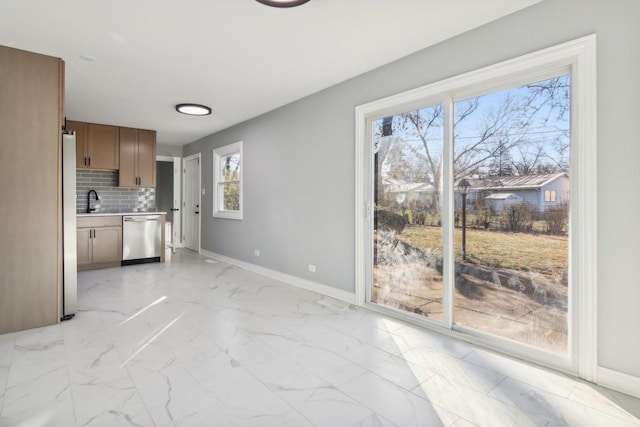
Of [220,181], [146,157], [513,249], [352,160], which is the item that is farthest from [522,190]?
[146,157]

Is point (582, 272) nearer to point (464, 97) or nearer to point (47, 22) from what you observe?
point (464, 97)

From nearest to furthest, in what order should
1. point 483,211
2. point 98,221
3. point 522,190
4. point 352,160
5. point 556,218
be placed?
point 556,218, point 522,190, point 483,211, point 352,160, point 98,221

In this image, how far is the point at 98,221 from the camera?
5.28 m

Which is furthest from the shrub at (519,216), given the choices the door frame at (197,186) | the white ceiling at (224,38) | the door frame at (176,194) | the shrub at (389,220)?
the door frame at (176,194)

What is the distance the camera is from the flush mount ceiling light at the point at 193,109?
4516 mm

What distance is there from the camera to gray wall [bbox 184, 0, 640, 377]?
6.23ft

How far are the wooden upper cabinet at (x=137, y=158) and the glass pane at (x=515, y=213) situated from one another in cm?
546

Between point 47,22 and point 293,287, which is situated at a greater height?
point 47,22

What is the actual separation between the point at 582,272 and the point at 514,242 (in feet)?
1.52

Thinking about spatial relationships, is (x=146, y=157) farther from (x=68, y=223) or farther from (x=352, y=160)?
(x=352, y=160)

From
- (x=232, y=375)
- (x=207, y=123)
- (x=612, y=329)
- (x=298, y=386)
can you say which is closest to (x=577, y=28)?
(x=612, y=329)

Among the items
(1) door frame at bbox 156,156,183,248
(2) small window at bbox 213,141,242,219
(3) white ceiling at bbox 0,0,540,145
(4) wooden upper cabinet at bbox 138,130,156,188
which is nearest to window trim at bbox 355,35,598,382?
(3) white ceiling at bbox 0,0,540,145

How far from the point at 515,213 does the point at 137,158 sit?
6.05m

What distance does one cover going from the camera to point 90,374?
2090 millimetres
